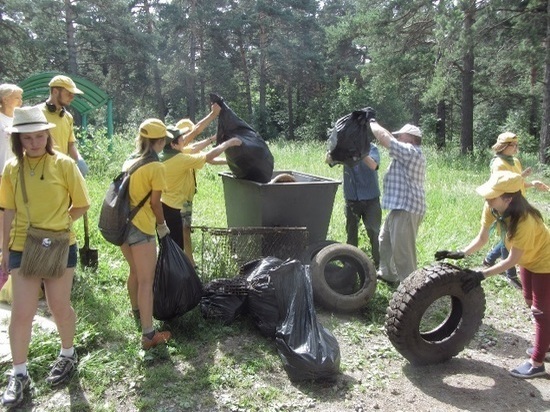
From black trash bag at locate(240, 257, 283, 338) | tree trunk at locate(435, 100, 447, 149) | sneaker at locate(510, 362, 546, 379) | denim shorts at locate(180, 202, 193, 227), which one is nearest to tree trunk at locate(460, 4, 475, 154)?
tree trunk at locate(435, 100, 447, 149)

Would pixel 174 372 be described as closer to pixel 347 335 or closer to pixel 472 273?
pixel 347 335

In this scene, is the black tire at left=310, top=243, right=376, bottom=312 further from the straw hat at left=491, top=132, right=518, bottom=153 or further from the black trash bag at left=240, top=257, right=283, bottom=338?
the straw hat at left=491, top=132, right=518, bottom=153

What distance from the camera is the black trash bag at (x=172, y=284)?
354 centimetres

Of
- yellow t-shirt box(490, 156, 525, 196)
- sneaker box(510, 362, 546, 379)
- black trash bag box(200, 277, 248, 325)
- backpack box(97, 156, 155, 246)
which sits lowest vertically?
sneaker box(510, 362, 546, 379)

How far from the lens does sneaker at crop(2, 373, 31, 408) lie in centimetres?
280

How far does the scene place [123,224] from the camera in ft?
10.7

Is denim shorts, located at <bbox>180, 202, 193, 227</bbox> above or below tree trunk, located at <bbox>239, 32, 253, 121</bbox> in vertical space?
below

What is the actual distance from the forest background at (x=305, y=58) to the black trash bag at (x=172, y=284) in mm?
11907

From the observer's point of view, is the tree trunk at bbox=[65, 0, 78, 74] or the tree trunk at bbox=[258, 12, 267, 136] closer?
the tree trunk at bbox=[65, 0, 78, 74]

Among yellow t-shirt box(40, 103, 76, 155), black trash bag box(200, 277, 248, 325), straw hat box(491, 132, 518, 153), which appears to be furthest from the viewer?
straw hat box(491, 132, 518, 153)

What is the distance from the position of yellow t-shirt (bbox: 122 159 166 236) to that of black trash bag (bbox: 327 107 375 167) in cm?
187

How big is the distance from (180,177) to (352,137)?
1.59 meters

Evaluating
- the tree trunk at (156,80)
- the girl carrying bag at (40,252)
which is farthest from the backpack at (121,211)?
the tree trunk at (156,80)

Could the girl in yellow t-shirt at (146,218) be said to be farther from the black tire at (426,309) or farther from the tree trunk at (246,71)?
the tree trunk at (246,71)
